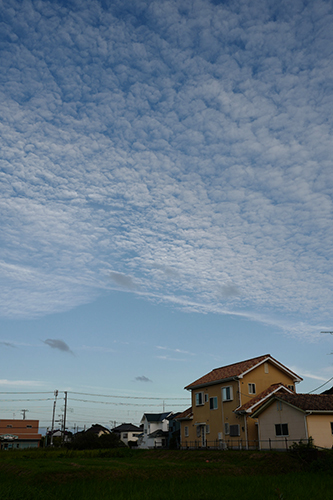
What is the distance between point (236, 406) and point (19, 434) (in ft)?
179

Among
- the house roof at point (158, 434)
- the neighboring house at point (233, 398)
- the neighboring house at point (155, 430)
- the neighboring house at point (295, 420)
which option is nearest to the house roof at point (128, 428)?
the neighboring house at point (155, 430)

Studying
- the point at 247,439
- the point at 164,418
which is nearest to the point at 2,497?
the point at 247,439

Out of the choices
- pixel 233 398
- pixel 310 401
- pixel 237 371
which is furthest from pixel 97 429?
pixel 310 401

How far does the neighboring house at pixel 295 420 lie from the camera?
2892cm

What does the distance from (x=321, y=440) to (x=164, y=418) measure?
49.5 meters

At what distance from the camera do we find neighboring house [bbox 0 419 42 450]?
241 ft

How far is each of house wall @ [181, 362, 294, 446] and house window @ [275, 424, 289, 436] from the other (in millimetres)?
3829

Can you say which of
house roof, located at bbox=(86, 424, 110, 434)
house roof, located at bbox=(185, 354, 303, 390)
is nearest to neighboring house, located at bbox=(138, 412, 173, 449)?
house roof, located at bbox=(86, 424, 110, 434)

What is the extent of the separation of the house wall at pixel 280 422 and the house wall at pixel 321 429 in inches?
18.3

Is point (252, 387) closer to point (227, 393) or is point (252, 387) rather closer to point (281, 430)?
point (227, 393)

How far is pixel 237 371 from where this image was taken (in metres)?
39.5

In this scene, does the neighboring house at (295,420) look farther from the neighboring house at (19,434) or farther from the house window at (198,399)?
the neighboring house at (19,434)

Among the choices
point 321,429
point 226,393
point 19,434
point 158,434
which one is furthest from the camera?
point 19,434

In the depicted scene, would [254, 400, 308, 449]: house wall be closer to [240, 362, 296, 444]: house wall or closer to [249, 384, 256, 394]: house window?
[240, 362, 296, 444]: house wall
